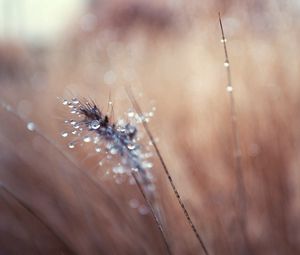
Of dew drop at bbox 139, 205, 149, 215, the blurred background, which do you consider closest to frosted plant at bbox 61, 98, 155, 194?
the blurred background

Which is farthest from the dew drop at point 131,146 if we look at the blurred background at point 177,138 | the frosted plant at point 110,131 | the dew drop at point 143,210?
the dew drop at point 143,210

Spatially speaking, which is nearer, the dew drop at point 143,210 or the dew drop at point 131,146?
the dew drop at point 131,146

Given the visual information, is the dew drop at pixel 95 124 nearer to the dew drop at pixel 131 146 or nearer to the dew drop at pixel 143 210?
the dew drop at pixel 131 146

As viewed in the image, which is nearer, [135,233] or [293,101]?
[135,233]

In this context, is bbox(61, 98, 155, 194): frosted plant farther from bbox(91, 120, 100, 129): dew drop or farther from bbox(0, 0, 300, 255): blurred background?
bbox(0, 0, 300, 255): blurred background

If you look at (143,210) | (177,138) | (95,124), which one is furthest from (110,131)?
(177,138)

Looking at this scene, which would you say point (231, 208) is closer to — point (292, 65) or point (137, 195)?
point (137, 195)

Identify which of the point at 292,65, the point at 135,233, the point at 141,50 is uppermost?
the point at 141,50

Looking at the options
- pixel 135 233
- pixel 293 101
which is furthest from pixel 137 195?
pixel 293 101
